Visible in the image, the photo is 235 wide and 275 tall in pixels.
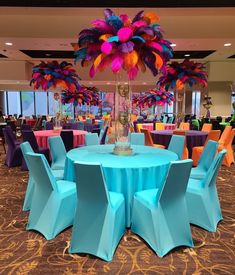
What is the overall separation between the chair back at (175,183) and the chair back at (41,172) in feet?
4.03

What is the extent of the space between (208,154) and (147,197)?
1573mm

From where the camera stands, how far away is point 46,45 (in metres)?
8.22

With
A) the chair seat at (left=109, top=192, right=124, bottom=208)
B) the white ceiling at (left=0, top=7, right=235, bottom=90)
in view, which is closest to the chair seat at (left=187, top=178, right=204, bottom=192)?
the chair seat at (left=109, top=192, right=124, bottom=208)

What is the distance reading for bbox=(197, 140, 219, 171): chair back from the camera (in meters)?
3.81

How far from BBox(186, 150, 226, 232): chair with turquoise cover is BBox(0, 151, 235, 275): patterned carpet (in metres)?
0.11

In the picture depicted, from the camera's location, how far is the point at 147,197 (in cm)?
284

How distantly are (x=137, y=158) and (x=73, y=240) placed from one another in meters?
1.32

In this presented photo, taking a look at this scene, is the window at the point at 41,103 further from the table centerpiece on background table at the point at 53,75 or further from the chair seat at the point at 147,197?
the chair seat at the point at 147,197

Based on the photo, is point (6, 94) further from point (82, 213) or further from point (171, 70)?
point (82, 213)

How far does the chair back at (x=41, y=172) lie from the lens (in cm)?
284

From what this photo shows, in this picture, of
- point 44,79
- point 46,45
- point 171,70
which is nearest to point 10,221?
point 44,79

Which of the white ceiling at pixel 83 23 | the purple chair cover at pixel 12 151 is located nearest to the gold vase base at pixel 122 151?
the purple chair cover at pixel 12 151

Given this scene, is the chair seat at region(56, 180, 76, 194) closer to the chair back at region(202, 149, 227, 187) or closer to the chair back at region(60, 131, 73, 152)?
the chair back at region(202, 149, 227, 187)
